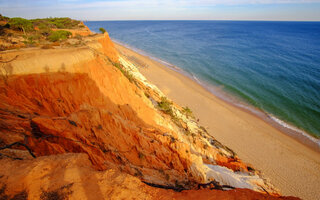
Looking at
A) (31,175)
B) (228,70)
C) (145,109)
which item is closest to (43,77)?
(31,175)

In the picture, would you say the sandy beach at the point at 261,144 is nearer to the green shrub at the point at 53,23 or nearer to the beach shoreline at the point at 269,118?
the beach shoreline at the point at 269,118

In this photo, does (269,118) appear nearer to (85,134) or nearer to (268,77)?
(268,77)

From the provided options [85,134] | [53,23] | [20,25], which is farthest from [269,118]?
[53,23]

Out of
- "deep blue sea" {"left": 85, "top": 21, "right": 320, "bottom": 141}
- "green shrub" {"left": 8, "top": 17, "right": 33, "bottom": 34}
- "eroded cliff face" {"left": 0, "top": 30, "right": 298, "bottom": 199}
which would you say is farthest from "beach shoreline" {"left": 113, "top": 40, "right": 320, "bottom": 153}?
"green shrub" {"left": 8, "top": 17, "right": 33, "bottom": 34}

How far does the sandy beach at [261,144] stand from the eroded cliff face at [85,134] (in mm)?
4480

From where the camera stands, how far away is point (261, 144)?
16219 mm

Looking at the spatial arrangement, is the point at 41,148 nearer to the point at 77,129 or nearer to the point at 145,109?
the point at 77,129

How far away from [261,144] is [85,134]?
17.6 meters

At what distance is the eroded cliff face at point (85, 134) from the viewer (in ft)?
15.8

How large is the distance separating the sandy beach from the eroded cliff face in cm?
448

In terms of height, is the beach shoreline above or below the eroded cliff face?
below

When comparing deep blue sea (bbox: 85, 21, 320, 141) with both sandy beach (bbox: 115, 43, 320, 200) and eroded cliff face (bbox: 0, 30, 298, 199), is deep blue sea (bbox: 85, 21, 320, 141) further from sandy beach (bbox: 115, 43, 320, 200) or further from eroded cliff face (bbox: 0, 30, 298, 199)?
eroded cliff face (bbox: 0, 30, 298, 199)

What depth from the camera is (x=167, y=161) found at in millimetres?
8133

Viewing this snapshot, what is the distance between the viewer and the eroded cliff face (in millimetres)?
4828
